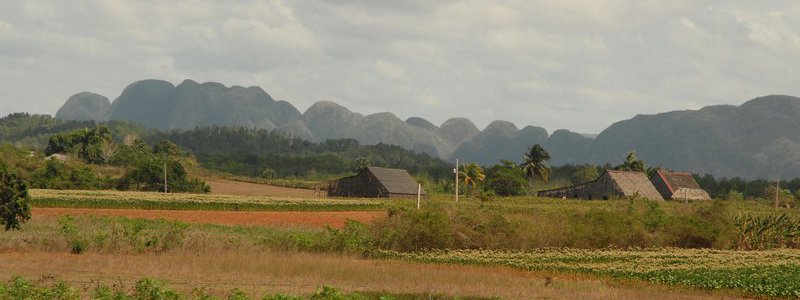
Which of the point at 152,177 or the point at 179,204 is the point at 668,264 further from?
the point at 152,177

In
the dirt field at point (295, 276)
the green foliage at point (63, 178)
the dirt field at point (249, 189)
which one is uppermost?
the green foliage at point (63, 178)

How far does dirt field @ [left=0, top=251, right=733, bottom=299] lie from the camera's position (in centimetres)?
2233

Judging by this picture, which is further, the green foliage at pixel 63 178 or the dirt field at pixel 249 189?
the dirt field at pixel 249 189

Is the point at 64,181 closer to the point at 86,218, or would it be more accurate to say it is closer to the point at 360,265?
the point at 86,218

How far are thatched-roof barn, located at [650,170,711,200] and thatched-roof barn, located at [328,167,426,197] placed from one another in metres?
39.1

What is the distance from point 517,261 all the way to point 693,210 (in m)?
21.9

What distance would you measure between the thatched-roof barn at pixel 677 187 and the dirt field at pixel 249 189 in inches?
2055

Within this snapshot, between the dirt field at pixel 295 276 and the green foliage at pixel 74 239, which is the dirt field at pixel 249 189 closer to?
the green foliage at pixel 74 239

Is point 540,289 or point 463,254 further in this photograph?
point 463,254

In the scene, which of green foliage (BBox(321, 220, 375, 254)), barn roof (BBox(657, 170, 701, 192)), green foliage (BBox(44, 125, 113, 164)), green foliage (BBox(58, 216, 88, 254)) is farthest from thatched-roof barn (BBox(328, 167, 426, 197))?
green foliage (BBox(58, 216, 88, 254))

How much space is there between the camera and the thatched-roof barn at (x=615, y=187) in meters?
97.9

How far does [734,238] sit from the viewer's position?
159ft

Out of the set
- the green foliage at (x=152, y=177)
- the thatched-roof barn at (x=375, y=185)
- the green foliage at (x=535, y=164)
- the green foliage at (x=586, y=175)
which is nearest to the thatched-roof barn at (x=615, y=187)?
the green foliage at (x=535, y=164)

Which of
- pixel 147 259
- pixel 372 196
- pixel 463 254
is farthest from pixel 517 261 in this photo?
pixel 372 196
